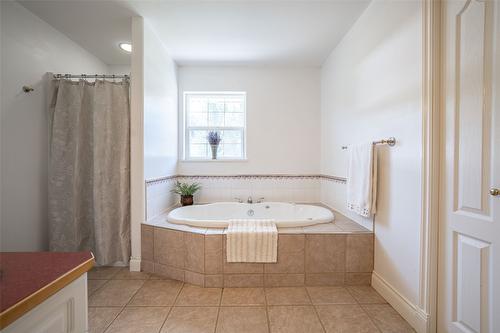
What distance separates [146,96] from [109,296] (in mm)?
1776

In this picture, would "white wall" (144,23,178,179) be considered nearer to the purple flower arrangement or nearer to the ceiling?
the ceiling

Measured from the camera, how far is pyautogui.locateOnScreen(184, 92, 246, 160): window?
3.30m

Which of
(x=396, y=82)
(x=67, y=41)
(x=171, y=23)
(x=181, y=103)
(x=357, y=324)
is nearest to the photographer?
(x=357, y=324)

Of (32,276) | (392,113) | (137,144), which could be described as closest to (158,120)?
(137,144)

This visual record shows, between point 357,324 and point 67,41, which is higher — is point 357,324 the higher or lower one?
the lower one

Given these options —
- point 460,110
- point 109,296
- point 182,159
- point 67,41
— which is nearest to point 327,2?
point 460,110

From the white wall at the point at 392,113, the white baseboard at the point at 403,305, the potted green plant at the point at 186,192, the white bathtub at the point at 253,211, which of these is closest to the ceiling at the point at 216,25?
the white wall at the point at 392,113

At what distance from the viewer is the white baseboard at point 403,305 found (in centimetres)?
143

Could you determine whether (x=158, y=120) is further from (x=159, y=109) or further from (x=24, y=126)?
(x=24, y=126)

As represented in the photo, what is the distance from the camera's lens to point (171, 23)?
7.32 ft

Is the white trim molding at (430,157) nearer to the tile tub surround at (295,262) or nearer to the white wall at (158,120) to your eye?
the tile tub surround at (295,262)

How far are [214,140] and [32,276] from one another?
8.66 feet

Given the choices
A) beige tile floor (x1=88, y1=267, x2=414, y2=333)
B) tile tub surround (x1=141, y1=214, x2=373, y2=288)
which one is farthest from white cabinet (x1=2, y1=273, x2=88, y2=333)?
tile tub surround (x1=141, y1=214, x2=373, y2=288)

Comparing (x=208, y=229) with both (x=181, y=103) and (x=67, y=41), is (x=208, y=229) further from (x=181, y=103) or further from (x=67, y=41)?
(x=67, y=41)
